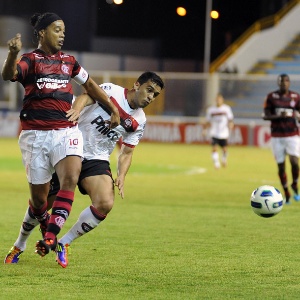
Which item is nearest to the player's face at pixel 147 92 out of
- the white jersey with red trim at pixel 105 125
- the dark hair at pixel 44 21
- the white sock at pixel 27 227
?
the white jersey with red trim at pixel 105 125

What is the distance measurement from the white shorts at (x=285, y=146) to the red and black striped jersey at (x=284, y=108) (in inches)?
3.6

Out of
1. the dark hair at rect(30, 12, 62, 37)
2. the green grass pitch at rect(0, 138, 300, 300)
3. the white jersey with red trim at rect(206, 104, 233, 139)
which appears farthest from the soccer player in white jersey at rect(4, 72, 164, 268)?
the white jersey with red trim at rect(206, 104, 233, 139)

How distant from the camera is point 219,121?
30734mm

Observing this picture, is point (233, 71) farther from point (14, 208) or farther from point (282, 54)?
point (14, 208)

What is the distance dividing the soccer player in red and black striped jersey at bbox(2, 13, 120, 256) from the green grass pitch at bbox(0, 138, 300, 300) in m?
0.76

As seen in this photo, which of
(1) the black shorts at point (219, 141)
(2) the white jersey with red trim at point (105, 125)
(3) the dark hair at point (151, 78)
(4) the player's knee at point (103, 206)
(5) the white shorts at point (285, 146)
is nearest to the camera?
(4) the player's knee at point (103, 206)

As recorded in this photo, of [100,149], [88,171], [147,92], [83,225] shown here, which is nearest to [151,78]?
[147,92]

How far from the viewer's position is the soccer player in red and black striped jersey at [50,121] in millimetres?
9219

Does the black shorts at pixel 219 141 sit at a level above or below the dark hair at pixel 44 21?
below

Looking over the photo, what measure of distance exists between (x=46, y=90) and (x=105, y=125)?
3.46ft

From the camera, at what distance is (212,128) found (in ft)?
100

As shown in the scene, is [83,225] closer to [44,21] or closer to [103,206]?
[103,206]

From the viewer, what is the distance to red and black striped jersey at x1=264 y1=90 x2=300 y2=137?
17859 mm

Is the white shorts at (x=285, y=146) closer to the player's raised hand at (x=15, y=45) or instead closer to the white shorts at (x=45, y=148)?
the white shorts at (x=45, y=148)
